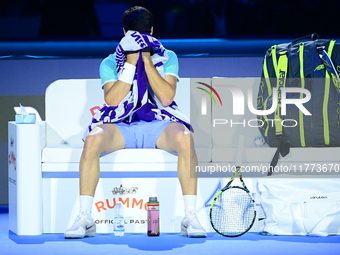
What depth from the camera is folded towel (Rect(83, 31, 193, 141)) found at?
2.46 m

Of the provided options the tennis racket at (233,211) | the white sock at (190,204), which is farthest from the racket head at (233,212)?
the white sock at (190,204)

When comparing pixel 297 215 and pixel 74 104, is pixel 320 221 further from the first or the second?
pixel 74 104

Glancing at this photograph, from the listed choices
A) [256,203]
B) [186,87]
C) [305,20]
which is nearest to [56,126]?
[186,87]

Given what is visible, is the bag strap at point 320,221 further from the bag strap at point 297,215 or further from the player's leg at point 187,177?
the player's leg at point 187,177

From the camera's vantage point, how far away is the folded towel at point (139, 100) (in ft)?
8.07

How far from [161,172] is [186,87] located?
0.81m

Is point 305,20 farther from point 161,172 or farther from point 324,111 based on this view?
point 161,172

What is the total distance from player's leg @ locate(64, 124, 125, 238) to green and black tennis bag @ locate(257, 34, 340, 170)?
93cm

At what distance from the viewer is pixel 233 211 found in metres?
2.30

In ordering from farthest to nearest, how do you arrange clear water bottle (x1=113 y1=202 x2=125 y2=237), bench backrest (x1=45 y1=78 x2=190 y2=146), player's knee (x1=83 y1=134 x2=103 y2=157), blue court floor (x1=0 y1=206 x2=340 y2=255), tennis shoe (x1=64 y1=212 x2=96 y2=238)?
1. bench backrest (x1=45 y1=78 x2=190 y2=146)
2. clear water bottle (x1=113 y1=202 x2=125 y2=237)
3. player's knee (x1=83 y1=134 x2=103 y2=157)
4. tennis shoe (x1=64 y1=212 x2=96 y2=238)
5. blue court floor (x1=0 y1=206 x2=340 y2=255)

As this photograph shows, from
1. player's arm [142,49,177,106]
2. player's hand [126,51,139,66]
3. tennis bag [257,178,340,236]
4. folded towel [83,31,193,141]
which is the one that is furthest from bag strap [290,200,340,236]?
player's hand [126,51,139,66]

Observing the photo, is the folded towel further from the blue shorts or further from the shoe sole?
the shoe sole

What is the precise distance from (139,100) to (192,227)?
0.75m

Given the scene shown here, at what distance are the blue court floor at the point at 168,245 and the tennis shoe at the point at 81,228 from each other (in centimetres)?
3
